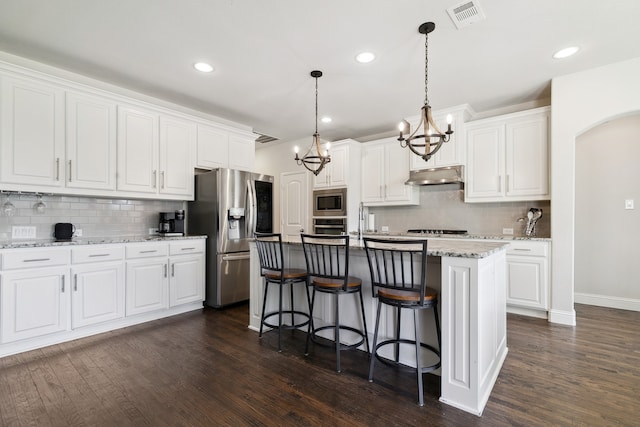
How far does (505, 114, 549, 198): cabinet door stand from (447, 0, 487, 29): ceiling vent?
1924 mm

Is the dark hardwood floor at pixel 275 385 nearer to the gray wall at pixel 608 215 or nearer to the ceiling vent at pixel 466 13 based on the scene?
the gray wall at pixel 608 215

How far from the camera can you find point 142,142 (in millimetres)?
3617

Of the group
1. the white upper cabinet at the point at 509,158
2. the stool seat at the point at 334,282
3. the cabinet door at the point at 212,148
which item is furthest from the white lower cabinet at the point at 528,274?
the cabinet door at the point at 212,148

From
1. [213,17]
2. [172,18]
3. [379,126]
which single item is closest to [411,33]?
[213,17]

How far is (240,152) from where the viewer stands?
4.68 metres

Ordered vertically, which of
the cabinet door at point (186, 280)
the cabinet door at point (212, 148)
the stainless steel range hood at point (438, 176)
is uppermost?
the cabinet door at point (212, 148)

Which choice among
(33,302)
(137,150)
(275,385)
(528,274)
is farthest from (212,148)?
(528,274)

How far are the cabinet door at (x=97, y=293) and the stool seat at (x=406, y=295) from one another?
2.75 m

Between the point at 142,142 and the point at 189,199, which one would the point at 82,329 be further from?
the point at 142,142

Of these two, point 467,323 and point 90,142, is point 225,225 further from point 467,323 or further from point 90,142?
point 467,323

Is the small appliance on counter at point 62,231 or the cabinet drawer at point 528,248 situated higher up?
the small appliance on counter at point 62,231

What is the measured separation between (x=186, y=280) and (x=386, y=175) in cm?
330

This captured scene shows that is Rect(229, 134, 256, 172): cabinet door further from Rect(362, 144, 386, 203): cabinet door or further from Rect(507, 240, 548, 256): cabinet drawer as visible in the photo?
Rect(507, 240, 548, 256): cabinet drawer

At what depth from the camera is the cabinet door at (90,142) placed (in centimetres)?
308
